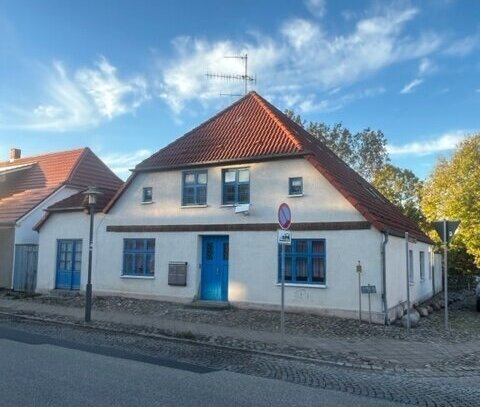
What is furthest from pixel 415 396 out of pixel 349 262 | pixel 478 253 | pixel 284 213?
pixel 478 253

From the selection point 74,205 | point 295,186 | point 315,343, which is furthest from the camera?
point 74,205

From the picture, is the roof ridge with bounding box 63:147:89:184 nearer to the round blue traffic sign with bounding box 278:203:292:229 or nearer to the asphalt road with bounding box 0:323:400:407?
the asphalt road with bounding box 0:323:400:407

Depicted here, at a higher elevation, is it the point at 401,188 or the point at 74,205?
the point at 401,188

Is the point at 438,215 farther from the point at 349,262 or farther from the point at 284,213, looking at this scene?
the point at 284,213

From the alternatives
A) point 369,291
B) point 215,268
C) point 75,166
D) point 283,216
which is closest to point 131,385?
point 283,216

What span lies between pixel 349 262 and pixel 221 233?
4.57 meters

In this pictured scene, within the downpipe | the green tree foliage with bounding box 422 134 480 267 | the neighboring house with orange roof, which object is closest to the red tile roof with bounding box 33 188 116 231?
the neighboring house with orange roof

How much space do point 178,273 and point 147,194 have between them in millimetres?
3500

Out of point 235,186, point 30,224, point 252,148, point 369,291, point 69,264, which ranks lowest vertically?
point 369,291

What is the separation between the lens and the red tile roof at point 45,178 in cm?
2508

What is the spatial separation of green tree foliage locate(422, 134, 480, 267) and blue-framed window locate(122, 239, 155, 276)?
858 inches

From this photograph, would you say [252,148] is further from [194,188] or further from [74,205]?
[74,205]

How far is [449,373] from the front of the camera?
30.1ft

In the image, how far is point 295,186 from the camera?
55.4ft
